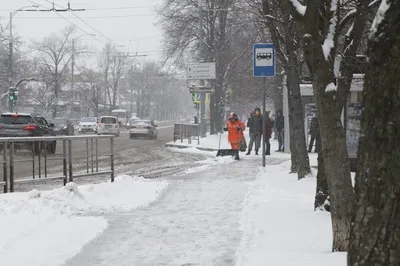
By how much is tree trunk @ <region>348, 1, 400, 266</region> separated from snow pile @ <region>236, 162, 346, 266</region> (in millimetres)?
2307

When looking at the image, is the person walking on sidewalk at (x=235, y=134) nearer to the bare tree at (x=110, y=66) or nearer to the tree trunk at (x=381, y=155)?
the tree trunk at (x=381, y=155)

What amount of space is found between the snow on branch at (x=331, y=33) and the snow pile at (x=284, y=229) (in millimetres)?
2106

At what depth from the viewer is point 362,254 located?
345 centimetres

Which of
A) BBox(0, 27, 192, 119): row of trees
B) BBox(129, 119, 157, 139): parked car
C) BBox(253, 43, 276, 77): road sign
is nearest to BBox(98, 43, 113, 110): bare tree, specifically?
BBox(0, 27, 192, 119): row of trees

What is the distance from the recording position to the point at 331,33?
6246 mm

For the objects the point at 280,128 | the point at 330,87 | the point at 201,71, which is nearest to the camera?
the point at 330,87

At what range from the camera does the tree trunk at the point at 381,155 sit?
Answer: 3.32m

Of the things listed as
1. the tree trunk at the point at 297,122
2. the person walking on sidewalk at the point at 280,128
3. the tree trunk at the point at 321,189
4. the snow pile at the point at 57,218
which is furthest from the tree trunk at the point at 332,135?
the person walking on sidewalk at the point at 280,128

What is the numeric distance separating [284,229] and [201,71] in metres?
22.5

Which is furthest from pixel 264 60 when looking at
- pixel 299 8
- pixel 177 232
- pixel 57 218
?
pixel 299 8

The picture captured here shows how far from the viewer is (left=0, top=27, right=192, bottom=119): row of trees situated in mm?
65688

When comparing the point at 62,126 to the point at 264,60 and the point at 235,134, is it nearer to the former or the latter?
the point at 235,134

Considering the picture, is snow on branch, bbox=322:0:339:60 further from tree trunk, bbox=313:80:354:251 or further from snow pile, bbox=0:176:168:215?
snow pile, bbox=0:176:168:215

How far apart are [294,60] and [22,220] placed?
6.93 m
